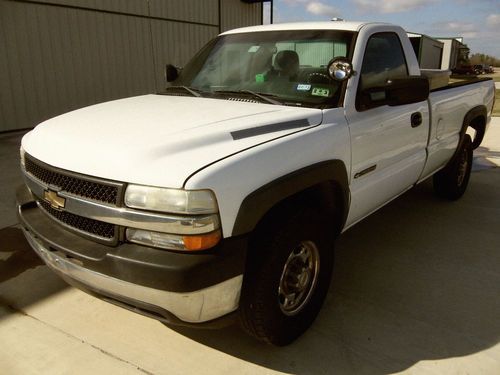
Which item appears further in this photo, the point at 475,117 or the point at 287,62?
the point at 475,117

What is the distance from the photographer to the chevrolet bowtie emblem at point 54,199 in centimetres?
220

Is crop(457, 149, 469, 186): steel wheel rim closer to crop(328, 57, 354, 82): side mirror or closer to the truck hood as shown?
crop(328, 57, 354, 82): side mirror

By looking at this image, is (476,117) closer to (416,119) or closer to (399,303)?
(416,119)

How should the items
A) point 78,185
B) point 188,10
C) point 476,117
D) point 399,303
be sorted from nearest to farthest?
point 78,185 → point 399,303 → point 476,117 → point 188,10

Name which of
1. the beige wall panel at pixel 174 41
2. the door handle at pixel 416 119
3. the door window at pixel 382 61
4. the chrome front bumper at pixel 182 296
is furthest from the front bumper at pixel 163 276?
the beige wall panel at pixel 174 41

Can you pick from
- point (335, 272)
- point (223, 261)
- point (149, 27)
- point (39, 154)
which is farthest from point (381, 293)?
point (149, 27)

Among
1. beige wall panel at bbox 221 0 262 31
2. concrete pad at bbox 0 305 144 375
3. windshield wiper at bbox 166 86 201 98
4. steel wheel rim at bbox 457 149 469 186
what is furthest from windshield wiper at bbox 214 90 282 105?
beige wall panel at bbox 221 0 262 31

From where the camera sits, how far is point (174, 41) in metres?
11.2

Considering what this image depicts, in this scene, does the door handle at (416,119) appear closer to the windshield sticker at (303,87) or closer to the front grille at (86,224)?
the windshield sticker at (303,87)

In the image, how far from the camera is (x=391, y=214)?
15.3 feet

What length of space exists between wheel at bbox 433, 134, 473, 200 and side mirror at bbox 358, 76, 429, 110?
202cm

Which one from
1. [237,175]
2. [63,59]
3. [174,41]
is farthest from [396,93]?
[174,41]

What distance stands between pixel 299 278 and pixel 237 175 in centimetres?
86

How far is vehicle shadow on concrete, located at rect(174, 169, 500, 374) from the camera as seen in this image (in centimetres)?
247
